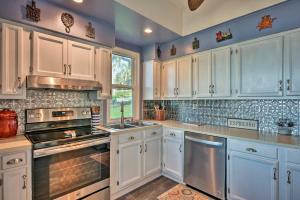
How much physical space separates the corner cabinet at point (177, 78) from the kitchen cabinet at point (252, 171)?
4.12 ft

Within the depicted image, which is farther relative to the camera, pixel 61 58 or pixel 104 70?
pixel 104 70

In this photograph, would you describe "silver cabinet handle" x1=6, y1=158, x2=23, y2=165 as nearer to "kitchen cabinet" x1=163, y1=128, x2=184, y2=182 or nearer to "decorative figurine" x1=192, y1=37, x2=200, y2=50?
"kitchen cabinet" x1=163, y1=128, x2=184, y2=182

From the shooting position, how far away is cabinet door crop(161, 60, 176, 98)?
3252 mm

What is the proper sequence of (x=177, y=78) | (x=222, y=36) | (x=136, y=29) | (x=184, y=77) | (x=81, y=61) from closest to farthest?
(x=81, y=61), (x=222, y=36), (x=136, y=29), (x=184, y=77), (x=177, y=78)

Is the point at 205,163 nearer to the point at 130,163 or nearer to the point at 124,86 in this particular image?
the point at 130,163

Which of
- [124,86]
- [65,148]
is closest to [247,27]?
[124,86]

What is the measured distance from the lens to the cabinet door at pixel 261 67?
6.62ft

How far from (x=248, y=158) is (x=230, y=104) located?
100 centimetres

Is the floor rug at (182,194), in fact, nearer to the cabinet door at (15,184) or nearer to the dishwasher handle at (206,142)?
the dishwasher handle at (206,142)

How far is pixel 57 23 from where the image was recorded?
6.67ft

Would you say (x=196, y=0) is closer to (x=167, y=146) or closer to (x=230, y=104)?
(x=230, y=104)

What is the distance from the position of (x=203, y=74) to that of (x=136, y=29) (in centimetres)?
133

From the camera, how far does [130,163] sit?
2.46 m

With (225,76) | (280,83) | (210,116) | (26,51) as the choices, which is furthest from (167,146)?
(26,51)
